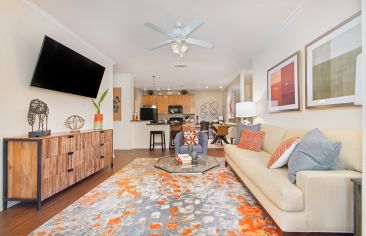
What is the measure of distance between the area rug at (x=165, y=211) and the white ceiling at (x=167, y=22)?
2569 millimetres

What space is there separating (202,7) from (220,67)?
3.26 metres

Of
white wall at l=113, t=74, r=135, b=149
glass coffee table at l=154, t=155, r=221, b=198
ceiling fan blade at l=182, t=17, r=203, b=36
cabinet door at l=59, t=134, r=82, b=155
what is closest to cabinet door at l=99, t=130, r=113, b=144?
cabinet door at l=59, t=134, r=82, b=155

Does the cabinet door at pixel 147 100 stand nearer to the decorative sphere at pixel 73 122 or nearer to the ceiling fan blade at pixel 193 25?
the decorative sphere at pixel 73 122

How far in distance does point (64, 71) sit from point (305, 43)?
366 cm

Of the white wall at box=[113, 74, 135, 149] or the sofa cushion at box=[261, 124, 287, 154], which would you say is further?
the white wall at box=[113, 74, 135, 149]

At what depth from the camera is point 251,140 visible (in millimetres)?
3359

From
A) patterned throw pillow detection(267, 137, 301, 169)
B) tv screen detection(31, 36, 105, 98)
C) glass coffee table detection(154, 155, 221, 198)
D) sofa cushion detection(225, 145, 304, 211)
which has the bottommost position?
glass coffee table detection(154, 155, 221, 198)

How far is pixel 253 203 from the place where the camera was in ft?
7.50

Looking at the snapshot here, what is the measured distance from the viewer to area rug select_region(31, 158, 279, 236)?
5.73 feet

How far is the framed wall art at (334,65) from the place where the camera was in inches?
70.9

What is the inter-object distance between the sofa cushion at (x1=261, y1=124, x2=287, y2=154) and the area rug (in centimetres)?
74

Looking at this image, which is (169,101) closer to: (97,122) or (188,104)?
(188,104)

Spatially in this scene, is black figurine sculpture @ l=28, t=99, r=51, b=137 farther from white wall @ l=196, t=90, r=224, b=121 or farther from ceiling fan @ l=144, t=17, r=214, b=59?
white wall @ l=196, t=90, r=224, b=121

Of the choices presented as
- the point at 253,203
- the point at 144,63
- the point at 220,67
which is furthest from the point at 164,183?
the point at 220,67
